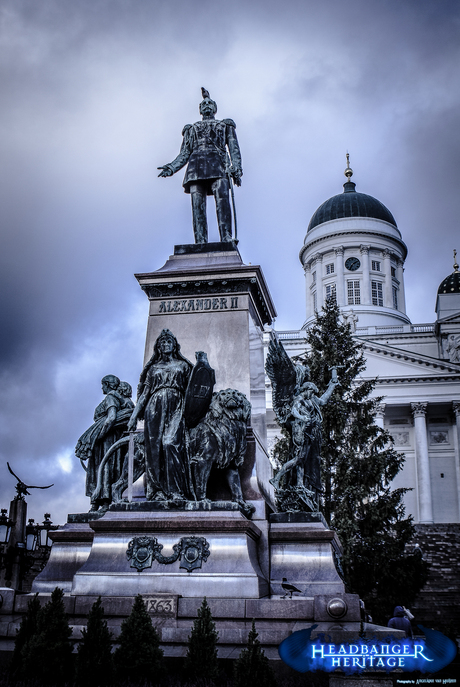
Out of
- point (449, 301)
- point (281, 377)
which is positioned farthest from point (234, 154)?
point (449, 301)

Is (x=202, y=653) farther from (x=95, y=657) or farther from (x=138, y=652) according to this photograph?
(x=95, y=657)

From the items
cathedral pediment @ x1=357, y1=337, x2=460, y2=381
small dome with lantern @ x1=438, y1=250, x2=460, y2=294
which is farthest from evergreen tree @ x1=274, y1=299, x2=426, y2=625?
small dome with lantern @ x1=438, y1=250, x2=460, y2=294

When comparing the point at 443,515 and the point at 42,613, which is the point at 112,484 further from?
the point at 443,515

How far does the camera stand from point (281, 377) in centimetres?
1089

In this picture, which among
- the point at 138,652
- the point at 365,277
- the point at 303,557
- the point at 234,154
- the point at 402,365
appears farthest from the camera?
the point at 365,277

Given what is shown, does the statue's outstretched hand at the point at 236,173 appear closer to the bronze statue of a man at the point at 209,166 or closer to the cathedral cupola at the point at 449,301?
the bronze statue of a man at the point at 209,166

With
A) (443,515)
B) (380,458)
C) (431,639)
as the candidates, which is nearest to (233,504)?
(431,639)

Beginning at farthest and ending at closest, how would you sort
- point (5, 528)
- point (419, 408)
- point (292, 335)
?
point (292, 335), point (419, 408), point (5, 528)

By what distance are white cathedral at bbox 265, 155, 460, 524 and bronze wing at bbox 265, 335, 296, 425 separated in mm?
38505

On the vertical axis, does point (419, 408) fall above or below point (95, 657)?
above

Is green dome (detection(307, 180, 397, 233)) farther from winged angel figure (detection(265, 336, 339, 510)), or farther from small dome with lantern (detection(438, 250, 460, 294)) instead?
winged angel figure (detection(265, 336, 339, 510))

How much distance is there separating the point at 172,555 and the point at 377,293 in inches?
3094

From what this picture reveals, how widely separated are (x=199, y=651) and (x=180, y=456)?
2.78m

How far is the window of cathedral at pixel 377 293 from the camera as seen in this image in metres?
83.8
